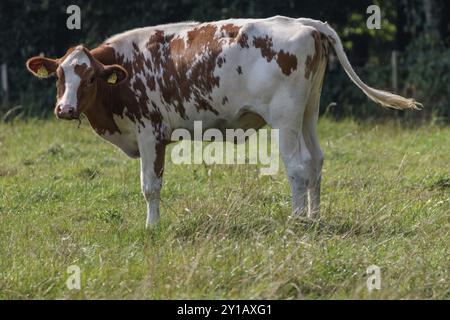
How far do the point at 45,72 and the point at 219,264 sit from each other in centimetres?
321

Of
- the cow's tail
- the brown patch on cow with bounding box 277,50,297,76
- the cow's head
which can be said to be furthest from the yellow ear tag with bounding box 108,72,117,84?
the cow's tail

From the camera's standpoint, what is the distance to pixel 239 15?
17672 mm

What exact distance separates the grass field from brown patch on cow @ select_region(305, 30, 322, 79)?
3.74 feet

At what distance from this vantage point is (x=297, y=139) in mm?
8570

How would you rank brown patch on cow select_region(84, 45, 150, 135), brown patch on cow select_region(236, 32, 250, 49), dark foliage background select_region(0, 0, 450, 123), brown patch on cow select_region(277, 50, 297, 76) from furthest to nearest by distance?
1. dark foliage background select_region(0, 0, 450, 123)
2. brown patch on cow select_region(84, 45, 150, 135)
3. brown patch on cow select_region(236, 32, 250, 49)
4. brown patch on cow select_region(277, 50, 297, 76)

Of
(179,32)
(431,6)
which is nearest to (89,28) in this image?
(431,6)

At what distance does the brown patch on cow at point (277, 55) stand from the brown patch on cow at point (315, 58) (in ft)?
0.43

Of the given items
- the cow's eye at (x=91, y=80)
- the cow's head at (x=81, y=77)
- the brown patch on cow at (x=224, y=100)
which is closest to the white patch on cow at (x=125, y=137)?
the cow's head at (x=81, y=77)

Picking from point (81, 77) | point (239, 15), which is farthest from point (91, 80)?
point (239, 15)

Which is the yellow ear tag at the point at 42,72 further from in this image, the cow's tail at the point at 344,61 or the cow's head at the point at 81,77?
the cow's tail at the point at 344,61

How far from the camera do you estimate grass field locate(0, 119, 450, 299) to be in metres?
6.55

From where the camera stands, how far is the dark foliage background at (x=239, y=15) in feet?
56.3

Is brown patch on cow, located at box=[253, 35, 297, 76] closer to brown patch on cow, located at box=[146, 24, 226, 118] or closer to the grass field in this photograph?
brown patch on cow, located at box=[146, 24, 226, 118]

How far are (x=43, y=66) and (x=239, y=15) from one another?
350 inches
